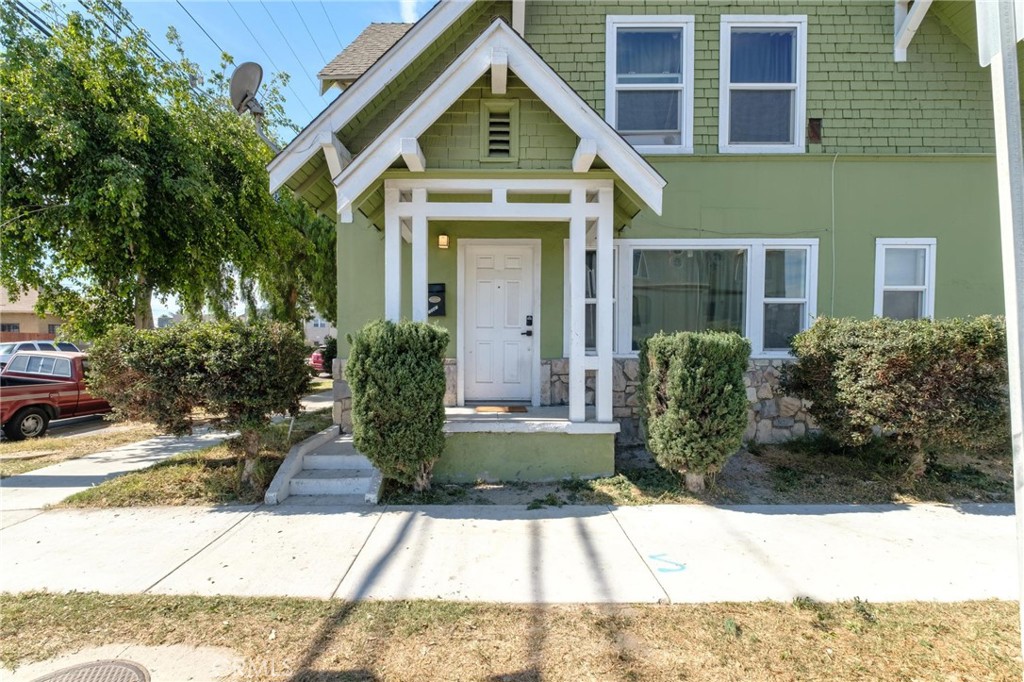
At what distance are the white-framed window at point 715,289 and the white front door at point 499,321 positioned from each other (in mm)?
648

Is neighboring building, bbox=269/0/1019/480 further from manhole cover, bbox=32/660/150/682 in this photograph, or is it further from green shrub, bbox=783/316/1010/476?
manhole cover, bbox=32/660/150/682

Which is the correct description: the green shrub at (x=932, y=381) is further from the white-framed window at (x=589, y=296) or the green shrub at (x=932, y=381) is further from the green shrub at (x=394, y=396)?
the green shrub at (x=394, y=396)

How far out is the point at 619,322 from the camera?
6887 millimetres

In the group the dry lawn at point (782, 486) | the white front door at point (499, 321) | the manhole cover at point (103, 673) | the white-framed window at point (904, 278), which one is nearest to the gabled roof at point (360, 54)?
the white front door at point (499, 321)

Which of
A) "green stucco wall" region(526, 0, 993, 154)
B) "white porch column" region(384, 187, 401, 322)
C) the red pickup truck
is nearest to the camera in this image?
"white porch column" region(384, 187, 401, 322)

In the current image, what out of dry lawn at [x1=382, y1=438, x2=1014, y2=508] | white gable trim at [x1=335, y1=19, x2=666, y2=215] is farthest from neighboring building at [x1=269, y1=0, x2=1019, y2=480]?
white gable trim at [x1=335, y1=19, x2=666, y2=215]

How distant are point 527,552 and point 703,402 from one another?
2.26 meters

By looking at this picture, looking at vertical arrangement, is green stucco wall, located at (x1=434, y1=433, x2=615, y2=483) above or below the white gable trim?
below

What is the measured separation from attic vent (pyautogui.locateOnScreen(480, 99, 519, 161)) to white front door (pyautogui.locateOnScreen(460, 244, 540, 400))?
176 centimetres

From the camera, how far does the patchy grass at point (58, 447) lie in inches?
257

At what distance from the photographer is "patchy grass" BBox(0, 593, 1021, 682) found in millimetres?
2496

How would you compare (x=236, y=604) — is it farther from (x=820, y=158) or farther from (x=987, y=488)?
(x=820, y=158)

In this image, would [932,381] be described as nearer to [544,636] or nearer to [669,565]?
[669,565]

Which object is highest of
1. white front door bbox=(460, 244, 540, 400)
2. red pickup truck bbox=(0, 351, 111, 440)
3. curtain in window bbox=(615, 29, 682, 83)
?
curtain in window bbox=(615, 29, 682, 83)
